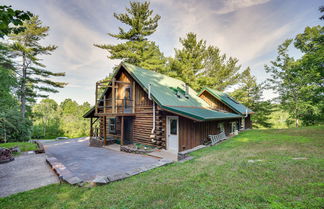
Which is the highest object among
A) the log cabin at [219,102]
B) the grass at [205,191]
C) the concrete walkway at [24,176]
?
the log cabin at [219,102]

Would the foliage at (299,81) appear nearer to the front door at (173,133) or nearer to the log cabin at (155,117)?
the log cabin at (155,117)

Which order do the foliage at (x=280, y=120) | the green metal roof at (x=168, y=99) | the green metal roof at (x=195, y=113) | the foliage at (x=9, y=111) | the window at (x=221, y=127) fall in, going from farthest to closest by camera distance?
the foliage at (x=280, y=120) < the window at (x=221, y=127) < the foliage at (x=9, y=111) < the green metal roof at (x=168, y=99) < the green metal roof at (x=195, y=113)

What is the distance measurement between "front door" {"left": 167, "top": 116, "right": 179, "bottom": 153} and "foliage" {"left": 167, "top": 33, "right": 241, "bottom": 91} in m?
14.2

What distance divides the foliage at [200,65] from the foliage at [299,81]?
20.1ft

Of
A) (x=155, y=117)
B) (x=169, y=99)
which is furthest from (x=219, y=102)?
(x=155, y=117)

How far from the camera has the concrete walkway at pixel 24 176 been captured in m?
4.98

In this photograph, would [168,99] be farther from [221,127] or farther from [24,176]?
[24,176]

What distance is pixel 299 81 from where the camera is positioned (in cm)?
1955

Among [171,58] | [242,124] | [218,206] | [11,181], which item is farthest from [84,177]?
[171,58]

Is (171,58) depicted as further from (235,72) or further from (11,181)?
(11,181)

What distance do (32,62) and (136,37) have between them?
14.8 metres

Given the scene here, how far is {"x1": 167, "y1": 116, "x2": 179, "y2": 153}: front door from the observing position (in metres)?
9.39

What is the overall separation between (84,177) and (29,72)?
2252 cm

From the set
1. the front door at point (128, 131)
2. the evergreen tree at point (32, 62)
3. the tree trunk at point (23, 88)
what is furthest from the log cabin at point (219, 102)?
the tree trunk at point (23, 88)
